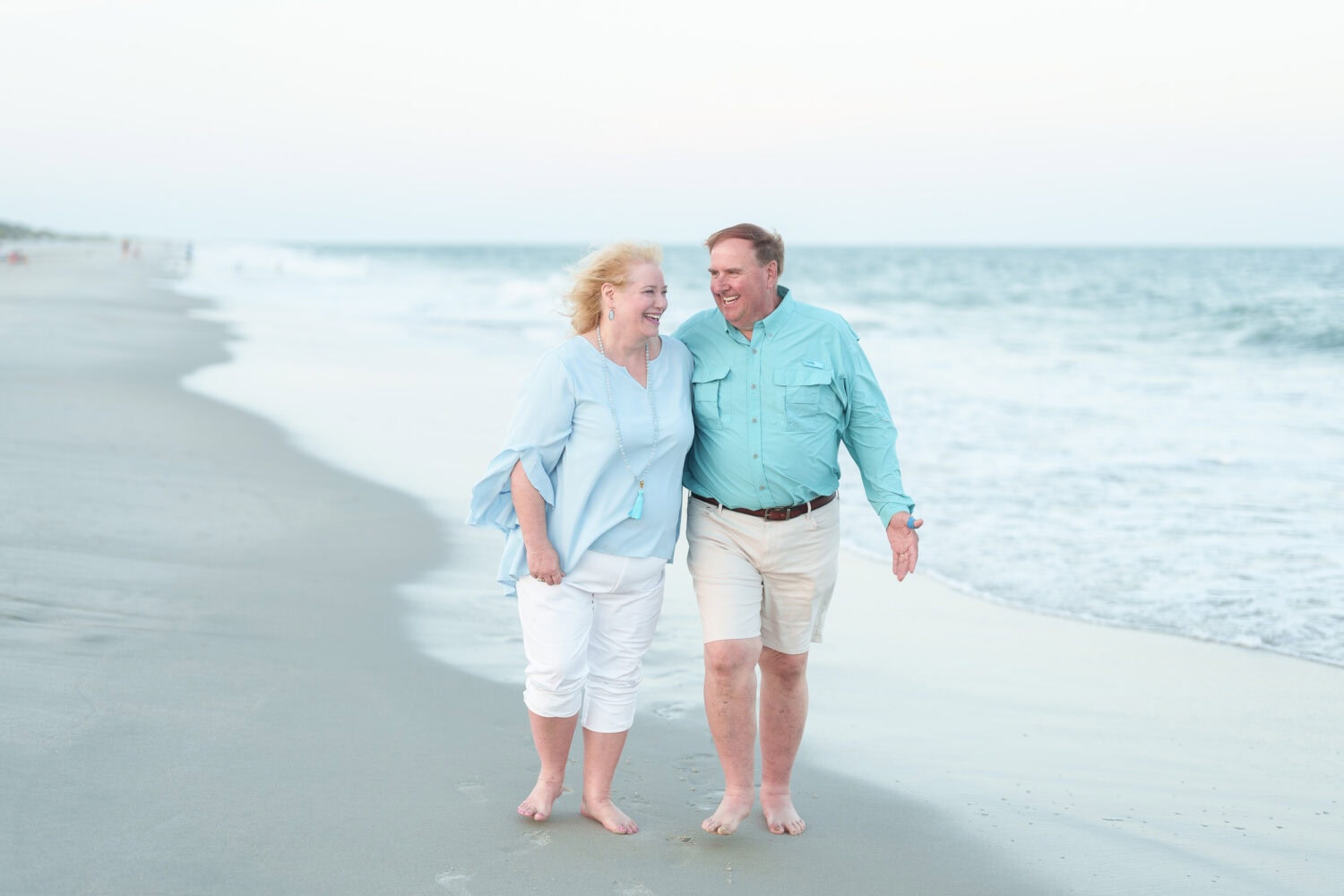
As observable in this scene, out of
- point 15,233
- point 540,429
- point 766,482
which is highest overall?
point 540,429

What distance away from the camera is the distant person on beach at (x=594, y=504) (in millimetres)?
3430

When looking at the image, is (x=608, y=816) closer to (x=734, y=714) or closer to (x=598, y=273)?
(x=734, y=714)

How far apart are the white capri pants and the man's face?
31.0 inches

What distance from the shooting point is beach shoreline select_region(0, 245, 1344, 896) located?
3244 millimetres

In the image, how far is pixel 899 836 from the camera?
357 cm

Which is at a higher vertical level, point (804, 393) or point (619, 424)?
point (804, 393)

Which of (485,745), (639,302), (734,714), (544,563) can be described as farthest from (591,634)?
(639,302)

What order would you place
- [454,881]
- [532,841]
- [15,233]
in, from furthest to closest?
[15,233] < [532,841] < [454,881]

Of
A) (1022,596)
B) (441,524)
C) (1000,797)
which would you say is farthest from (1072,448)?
(1000,797)

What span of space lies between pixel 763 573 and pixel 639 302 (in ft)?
2.98

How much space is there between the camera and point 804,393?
3576mm

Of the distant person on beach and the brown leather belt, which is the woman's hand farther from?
the brown leather belt

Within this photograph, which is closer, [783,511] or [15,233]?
[783,511]

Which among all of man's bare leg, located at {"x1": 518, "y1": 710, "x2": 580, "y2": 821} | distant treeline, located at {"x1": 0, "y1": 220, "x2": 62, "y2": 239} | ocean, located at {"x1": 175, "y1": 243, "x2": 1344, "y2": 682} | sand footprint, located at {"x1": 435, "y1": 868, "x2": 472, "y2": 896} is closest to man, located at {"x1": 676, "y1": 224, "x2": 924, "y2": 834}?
man's bare leg, located at {"x1": 518, "y1": 710, "x2": 580, "y2": 821}
